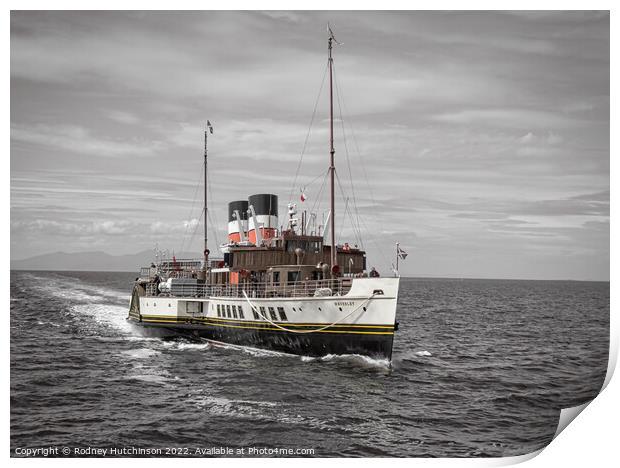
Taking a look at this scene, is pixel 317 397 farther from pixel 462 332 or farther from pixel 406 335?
pixel 462 332

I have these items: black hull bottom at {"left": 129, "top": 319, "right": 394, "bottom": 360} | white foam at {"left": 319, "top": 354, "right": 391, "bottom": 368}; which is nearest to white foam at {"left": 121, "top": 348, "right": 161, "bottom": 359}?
black hull bottom at {"left": 129, "top": 319, "right": 394, "bottom": 360}

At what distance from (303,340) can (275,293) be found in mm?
Answer: 4033

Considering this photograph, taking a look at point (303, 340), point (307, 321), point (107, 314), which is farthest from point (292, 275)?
point (107, 314)

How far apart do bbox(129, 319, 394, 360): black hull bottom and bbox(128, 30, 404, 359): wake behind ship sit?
0.06m

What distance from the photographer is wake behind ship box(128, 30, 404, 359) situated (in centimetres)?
2897

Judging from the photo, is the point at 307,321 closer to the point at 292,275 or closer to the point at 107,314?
the point at 292,275

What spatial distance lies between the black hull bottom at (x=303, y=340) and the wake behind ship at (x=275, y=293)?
2.3 inches

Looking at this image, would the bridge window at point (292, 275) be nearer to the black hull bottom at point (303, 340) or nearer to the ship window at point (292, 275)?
the ship window at point (292, 275)

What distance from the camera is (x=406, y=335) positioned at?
4806cm

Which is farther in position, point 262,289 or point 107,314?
point 107,314

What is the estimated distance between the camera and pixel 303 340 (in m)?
31.5

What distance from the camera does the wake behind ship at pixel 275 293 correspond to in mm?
28969
